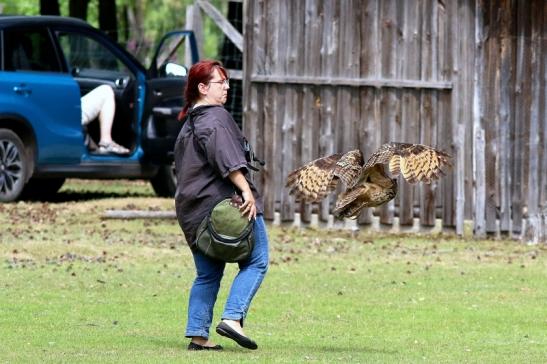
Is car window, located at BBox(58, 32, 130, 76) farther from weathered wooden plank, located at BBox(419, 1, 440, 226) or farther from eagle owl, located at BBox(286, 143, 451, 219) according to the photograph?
eagle owl, located at BBox(286, 143, 451, 219)

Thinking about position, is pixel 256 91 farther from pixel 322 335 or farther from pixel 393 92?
pixel 322 335

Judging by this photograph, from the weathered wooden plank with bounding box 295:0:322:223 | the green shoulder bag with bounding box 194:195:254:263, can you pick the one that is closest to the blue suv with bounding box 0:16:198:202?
the weathered wooden plank with bounding box 295:0:322:223

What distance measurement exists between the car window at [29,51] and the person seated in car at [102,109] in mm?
533

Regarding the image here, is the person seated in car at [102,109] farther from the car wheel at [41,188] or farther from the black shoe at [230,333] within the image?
the black shoe at [230,333]

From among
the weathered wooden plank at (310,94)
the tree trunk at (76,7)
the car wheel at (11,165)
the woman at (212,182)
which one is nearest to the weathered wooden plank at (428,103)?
the weathered wooden plank at (310,94)

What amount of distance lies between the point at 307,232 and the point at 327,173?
26.4ft

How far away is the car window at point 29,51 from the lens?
61.3ft

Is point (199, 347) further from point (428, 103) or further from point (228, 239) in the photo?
point (428, 103)

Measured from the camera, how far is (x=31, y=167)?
1902 centimetres

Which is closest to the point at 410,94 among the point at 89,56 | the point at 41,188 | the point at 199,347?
the point at 41,188

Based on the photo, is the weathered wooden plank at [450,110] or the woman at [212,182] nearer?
the woman at [212,182]

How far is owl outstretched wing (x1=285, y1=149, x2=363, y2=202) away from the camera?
367 inches

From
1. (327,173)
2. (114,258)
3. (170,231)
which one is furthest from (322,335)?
(170,231)

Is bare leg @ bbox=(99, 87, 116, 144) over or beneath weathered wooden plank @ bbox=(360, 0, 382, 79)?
beneath
